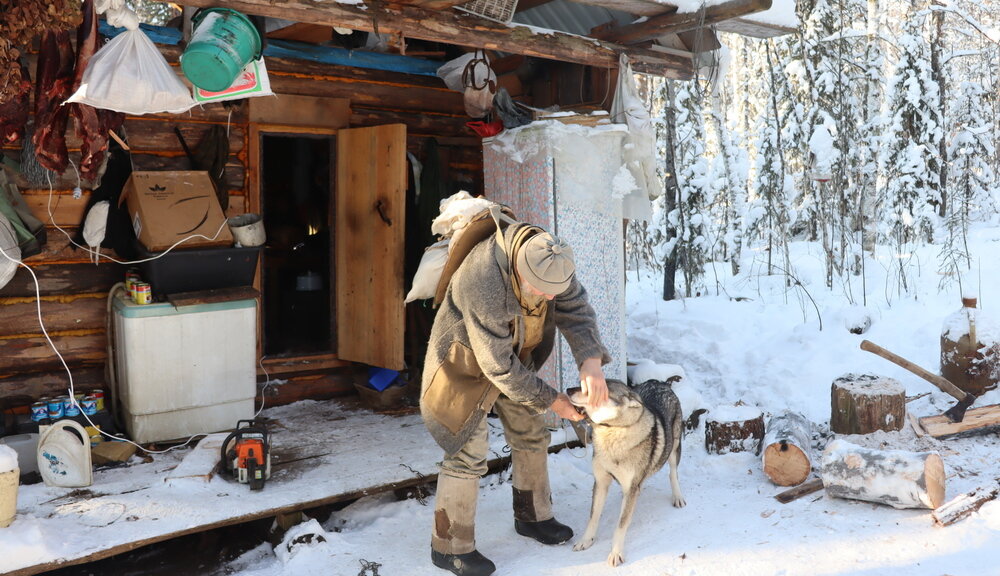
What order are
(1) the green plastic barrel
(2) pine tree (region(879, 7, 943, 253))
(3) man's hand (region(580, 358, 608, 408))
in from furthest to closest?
(2) pine tree (region(879, 7, 943, 253)), (1) the green plastic barrel, (3) man's hand (region(580, 358, 608, 408))

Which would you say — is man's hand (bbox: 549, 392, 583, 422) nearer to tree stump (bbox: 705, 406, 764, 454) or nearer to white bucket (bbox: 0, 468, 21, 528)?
tree stump (bbox: 705, 406, 764, 454)

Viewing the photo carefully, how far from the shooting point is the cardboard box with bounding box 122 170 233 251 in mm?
5062

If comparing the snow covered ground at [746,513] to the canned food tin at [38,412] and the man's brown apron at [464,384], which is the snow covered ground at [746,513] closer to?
the man's brown apron at [464,384]

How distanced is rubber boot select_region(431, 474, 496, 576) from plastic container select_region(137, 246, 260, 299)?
2.53 metres

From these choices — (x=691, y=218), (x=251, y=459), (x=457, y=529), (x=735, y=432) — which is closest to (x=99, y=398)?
(x=251, y=459)

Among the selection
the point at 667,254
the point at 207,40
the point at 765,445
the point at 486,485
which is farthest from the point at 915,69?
the point at 207,40

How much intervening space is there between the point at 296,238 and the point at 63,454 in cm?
578

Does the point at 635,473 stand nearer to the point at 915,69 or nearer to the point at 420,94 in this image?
the point at 420,94

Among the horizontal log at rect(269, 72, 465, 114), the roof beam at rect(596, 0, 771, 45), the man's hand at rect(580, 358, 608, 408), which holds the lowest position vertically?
the man's hand at rect(580, 358, 608, 408)

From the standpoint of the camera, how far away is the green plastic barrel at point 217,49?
158 inches

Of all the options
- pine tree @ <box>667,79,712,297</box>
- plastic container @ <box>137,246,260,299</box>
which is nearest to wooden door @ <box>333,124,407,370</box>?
plastic container @ <box>137,246,260,299</box>

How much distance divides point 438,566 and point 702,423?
2.91 m

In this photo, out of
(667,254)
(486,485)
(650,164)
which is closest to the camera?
(486,485)

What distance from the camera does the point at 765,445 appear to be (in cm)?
484
